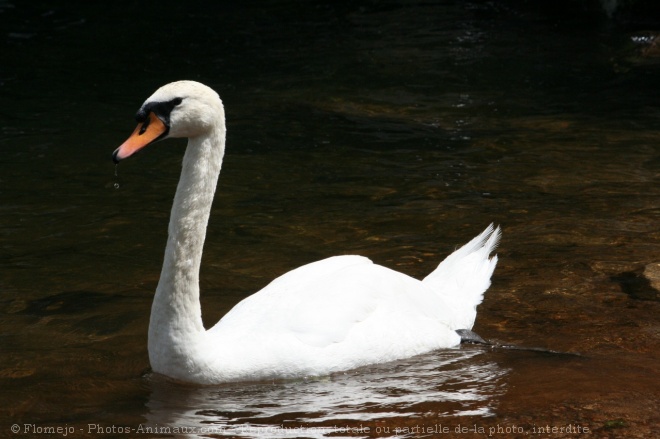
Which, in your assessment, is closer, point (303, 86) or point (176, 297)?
point (176, 297)

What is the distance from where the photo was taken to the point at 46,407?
5.46 meters

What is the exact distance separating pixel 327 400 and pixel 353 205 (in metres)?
3.78

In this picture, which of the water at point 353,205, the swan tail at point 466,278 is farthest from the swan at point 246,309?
the swan tail at point 466,278

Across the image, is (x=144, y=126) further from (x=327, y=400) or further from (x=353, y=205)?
(x=353, y=205)

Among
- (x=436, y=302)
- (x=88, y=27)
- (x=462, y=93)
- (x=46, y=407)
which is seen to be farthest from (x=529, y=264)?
(x=88, y=27)

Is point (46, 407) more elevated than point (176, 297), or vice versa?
point (176, 297)

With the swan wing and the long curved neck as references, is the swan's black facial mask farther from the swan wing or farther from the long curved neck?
the swan wing

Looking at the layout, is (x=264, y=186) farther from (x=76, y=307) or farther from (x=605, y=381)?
(x=605, y=381)

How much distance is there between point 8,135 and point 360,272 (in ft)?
20.6

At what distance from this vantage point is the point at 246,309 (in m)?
5.91

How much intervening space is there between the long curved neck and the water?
0.34m

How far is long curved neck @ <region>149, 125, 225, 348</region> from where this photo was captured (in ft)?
17.9

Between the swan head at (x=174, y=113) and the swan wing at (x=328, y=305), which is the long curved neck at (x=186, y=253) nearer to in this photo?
the swan head at (x=174, y=113)

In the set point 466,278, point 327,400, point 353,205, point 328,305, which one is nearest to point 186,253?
point 328,305
